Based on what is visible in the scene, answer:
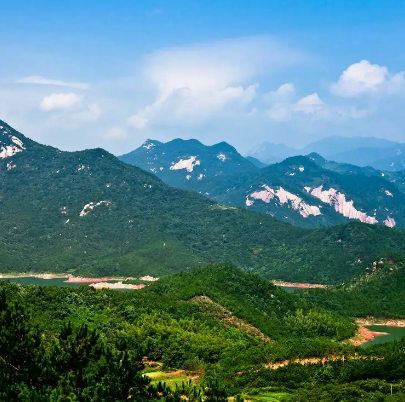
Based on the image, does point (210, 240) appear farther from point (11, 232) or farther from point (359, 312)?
point (359, 312)

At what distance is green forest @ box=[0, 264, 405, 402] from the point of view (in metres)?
27.7

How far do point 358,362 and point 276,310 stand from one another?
37.0 metres

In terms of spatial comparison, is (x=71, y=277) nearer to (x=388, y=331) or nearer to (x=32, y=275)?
(x=32, y=275)

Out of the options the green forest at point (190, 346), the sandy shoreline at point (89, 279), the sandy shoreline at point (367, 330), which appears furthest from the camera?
the sandy shoreline at point (89, 279)

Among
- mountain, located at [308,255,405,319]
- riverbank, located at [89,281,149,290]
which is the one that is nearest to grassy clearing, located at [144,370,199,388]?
mountain, located at [308,255,405,319]

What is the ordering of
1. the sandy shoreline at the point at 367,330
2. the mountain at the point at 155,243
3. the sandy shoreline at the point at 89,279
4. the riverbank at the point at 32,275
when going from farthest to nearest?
the mountain at the point at 155,243 < the riverbank at the point at 32,275 < the sandy shoreline at the point at 89,279 < the sandy shoreline at the point at 367,330

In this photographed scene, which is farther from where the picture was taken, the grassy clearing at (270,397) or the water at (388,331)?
the water at (388,331)

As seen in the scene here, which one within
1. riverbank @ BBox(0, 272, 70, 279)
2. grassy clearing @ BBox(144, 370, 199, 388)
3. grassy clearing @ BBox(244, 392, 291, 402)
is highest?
grassy clearing @ BBox(244, 392, 291, 402)

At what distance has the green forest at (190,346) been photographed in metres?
27.7

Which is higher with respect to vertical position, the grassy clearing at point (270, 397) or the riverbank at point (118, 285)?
the grassy clearing at point (270, 397)

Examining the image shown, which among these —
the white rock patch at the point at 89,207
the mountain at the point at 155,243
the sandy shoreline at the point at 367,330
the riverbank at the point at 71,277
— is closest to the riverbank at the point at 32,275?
the riverbank at the point at 71,277

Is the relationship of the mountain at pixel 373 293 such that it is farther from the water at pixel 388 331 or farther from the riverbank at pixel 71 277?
the riverbank at pixel 71 277

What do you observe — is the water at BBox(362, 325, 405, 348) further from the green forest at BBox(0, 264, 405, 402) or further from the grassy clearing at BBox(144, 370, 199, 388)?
the grassy clearing at BBox(144, 370, 199, 388)

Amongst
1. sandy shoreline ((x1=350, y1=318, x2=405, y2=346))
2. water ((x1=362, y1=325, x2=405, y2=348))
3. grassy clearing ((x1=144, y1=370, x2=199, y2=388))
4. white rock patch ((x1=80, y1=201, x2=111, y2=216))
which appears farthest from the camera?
white rock patch ((x1=80, y1=201, x2=111, y2=216))
